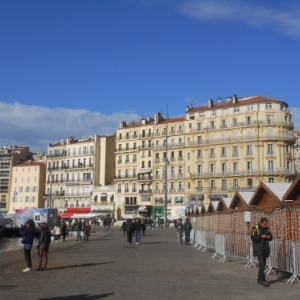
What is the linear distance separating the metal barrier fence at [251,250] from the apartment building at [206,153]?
177ft

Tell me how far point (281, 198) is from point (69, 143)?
95.9m

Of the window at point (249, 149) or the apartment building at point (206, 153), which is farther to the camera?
the window at point (249, 149)

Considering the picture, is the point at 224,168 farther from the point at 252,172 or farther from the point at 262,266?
the point at 262,266

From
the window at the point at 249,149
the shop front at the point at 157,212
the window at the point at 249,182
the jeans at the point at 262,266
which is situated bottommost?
the jeans at the point at 262,266

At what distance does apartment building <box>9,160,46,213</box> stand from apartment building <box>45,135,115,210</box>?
5.88 ft

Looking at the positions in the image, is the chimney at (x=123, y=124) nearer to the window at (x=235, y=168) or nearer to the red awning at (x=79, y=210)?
the red awning at (x=79, y=210)

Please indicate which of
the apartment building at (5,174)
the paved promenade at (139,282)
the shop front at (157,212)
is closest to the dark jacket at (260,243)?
the paved promenade at (139,282)

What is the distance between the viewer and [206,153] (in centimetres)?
8712

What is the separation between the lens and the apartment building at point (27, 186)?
357 feet

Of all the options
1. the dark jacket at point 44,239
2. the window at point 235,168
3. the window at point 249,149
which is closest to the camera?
the dark jacket at point 44,239

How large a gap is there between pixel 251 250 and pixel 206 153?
70.9 meters

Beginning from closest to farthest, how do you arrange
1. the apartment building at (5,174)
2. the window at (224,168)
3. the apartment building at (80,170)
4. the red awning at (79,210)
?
the window at (224,168) → the red awning at (79,210) → the apartment building at (80,170) → the apartment building at (5,174)

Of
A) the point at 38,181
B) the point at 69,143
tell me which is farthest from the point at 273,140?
the point at 38,181

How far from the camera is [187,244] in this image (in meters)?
31.2
